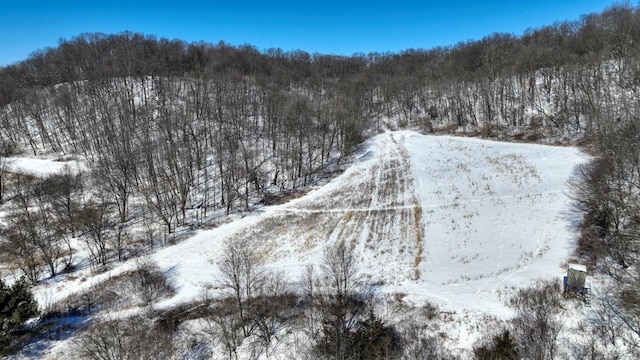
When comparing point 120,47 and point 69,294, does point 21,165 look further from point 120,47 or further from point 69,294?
point 120,47

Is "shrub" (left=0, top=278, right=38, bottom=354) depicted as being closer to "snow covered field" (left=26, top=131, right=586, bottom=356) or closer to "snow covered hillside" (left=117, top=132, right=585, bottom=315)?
"snow covered field" (left=26, top=131, right=586, bottom=356)

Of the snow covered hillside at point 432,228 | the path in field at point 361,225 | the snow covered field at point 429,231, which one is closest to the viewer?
the snow covered field at point 429,231

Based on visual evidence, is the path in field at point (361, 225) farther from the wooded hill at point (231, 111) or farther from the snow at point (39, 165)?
the snow at point (39, 165)

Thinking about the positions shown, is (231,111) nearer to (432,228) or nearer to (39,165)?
(39,165)

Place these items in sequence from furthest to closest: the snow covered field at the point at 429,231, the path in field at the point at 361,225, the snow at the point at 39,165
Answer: the snow at the point at 39,165 < the path in field at the point at 361,225 < the snow covered field at the point at 429,231

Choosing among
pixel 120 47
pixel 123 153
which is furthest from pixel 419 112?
pixel 120 47

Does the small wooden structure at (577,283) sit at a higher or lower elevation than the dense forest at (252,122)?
lower

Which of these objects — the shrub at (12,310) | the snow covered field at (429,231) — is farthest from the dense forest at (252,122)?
the shrub at (12,310)
